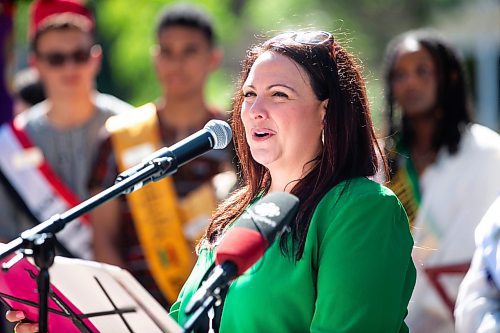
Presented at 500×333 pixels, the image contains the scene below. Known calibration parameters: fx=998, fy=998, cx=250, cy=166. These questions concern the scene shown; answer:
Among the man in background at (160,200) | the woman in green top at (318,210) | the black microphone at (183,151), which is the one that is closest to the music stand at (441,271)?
the man in background at (160,200)

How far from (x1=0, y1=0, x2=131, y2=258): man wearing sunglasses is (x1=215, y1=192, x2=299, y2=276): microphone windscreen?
2984mm

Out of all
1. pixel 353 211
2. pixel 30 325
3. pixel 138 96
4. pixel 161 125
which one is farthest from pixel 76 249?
pixel 138 96

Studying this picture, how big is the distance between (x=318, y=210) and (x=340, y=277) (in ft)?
0.76

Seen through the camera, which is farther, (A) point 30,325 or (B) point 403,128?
(B) point 403,128

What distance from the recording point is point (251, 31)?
13.0 m

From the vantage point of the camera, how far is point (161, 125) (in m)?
5.19

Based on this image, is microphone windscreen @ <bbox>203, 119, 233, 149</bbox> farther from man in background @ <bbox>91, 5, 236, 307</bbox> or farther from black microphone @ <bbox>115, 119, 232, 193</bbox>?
man in background @ <bbox>91, 5, 236, 307</bbox>

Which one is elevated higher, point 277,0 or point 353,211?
point 353,211

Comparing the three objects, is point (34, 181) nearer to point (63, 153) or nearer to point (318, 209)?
point (63, 153)

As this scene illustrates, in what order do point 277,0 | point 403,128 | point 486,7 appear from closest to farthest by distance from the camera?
point 403,128 → point 486,7 → point 277,0

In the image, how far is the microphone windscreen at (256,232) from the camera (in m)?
2.20

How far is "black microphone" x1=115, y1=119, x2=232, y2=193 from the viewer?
2.43m

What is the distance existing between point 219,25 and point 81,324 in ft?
28.6

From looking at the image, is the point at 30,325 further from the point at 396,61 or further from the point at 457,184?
the point at 396,61
